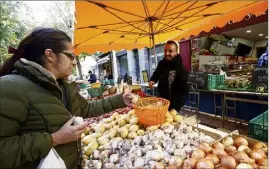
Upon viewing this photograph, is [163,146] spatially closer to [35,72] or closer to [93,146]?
[93,146]

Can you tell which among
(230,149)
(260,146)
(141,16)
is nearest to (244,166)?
(230,149)

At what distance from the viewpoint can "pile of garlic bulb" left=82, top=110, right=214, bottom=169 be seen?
1.67 metres

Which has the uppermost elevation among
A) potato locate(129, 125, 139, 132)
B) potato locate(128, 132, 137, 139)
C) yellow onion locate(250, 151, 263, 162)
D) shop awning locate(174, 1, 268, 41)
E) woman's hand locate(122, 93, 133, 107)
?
shop awning locate(174, 1, 268, 41)

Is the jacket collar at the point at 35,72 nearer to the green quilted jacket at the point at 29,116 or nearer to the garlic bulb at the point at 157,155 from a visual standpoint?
the green quilted jacket at the point at 29,116

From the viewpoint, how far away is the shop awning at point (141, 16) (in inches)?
113

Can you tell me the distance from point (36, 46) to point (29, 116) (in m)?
0.47

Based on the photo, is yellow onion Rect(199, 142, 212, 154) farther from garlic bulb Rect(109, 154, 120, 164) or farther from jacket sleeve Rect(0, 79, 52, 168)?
jacket sleeve Rect(0, 79, 52, 168)

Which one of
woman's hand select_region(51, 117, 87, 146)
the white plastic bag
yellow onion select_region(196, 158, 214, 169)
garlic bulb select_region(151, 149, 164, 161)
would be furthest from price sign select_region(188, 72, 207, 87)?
the white plastic bag

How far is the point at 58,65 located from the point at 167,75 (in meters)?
2.53

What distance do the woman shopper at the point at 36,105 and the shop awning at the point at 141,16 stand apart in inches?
54.0

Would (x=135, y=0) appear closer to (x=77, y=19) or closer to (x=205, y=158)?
(x=77, y=19)

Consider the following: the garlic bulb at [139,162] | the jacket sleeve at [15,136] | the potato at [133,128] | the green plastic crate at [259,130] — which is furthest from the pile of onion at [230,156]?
the green plastic crate at [259,130]

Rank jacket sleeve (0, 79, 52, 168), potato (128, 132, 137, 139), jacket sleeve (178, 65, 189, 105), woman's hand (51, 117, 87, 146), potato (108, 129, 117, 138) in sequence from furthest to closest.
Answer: jacket sleeve (178, 65, 189, 105) < potato (108, 129, 117, 138) < potato (128, 132, 137, 139) < woman's hand (51, 117, 87, 146) < jacket sleeve (0, 79, 52, 168)

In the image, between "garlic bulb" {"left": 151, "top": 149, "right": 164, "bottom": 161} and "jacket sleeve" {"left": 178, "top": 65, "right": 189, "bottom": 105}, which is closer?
"garlic bulb" {"left": 151, "top": 149, "right": 164, "bottom": 161}
